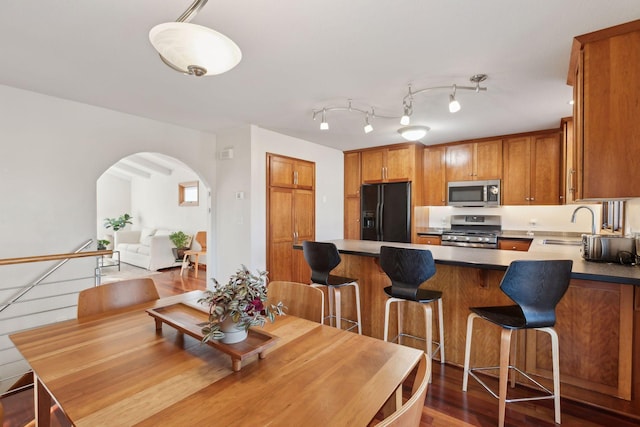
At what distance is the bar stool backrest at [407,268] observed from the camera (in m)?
2.05

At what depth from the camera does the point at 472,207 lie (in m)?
4.91

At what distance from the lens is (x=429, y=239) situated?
4746mm

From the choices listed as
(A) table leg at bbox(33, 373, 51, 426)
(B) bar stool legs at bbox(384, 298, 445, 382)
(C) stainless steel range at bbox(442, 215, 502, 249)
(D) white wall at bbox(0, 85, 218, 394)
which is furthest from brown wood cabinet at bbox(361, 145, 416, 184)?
(A) table leg at bbox(33, 373, 51, 426)

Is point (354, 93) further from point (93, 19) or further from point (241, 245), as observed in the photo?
point (241, 245)

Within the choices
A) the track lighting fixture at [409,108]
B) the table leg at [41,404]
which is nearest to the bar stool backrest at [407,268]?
the track lighting fixture at [409,108]

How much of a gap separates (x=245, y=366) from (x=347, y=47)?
1.96 m

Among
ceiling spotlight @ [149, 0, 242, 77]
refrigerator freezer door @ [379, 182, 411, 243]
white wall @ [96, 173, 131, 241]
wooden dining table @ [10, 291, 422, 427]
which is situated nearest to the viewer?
wooden dining table @ [10, 291, 422, 427]

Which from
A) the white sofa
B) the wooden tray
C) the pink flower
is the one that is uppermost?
the pink flower

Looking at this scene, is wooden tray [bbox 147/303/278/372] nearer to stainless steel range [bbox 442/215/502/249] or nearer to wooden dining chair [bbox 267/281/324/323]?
wooden dining chair [bbox 267/281/324/323]

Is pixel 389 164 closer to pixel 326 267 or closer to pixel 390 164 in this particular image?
pixel 390 164

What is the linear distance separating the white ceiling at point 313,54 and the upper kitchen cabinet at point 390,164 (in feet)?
4.53

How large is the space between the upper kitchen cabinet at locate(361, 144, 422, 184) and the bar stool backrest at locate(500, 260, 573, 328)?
3.24 m

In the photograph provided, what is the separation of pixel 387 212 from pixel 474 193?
1341mm

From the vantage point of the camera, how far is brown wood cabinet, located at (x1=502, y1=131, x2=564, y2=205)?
4.09m
